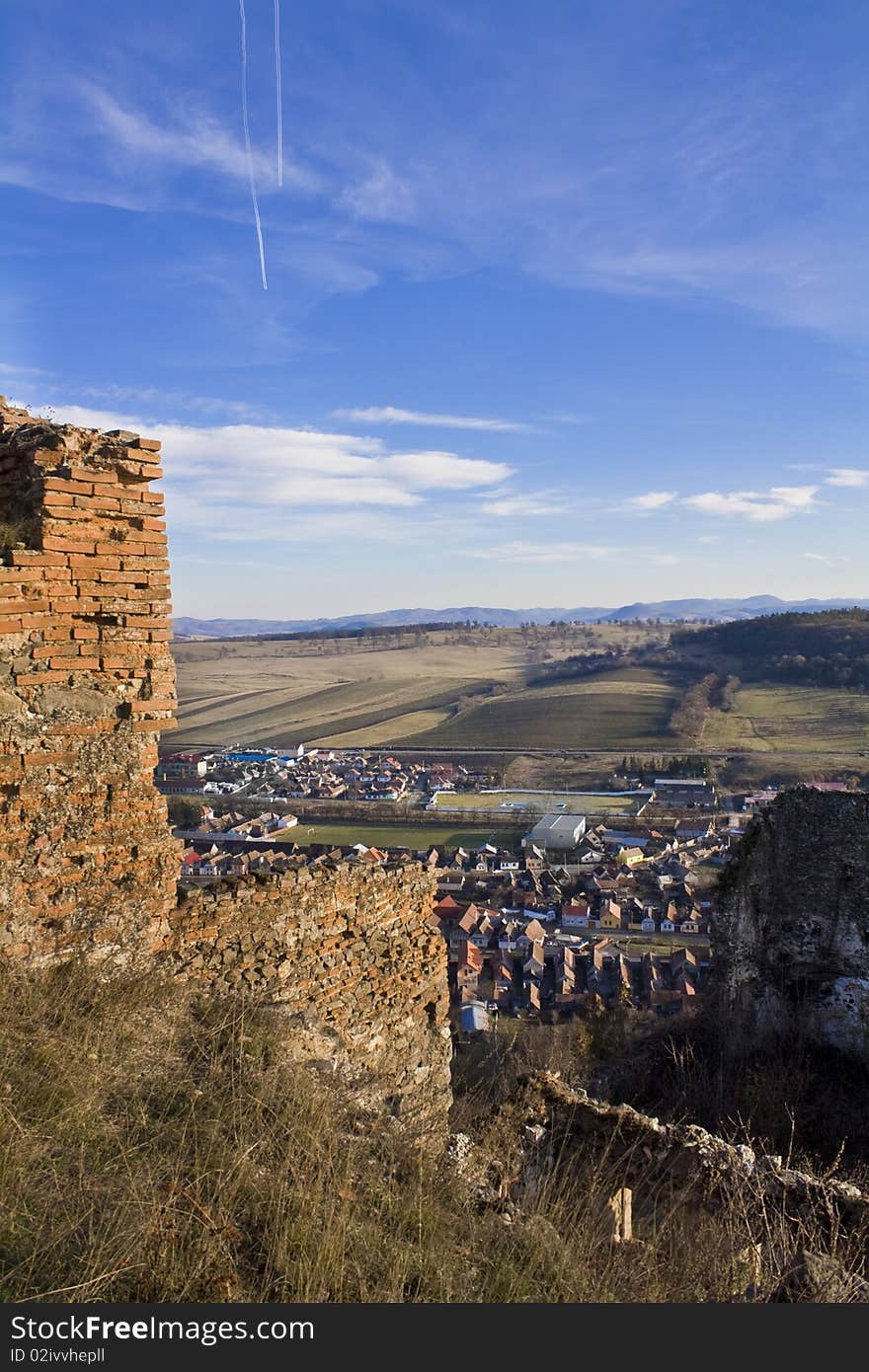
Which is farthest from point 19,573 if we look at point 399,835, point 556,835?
point 556,835

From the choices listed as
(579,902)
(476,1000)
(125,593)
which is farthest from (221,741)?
(125,593)

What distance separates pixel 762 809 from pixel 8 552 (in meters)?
10.4

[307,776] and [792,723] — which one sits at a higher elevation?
[792,723]

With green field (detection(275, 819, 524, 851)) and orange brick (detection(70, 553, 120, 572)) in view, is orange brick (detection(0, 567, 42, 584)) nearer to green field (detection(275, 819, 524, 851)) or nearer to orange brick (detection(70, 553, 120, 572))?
orange brick (detection(70, 553, 120, 572))

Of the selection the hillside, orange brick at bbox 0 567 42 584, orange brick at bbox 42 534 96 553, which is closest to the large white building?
orange brick at bbox 42 534 96 553

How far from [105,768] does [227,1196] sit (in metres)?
2.55

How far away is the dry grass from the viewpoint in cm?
258

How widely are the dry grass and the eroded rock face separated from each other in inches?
303

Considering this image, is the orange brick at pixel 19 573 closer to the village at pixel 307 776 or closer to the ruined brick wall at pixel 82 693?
the ruined brick wall at pixel 82 693

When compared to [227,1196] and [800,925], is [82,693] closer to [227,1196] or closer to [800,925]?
[227,1196]

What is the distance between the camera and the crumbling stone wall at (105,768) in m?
4.46

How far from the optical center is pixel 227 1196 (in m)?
2.92

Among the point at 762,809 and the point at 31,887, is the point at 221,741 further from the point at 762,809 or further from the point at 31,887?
the point at 31,887

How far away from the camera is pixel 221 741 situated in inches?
2537
